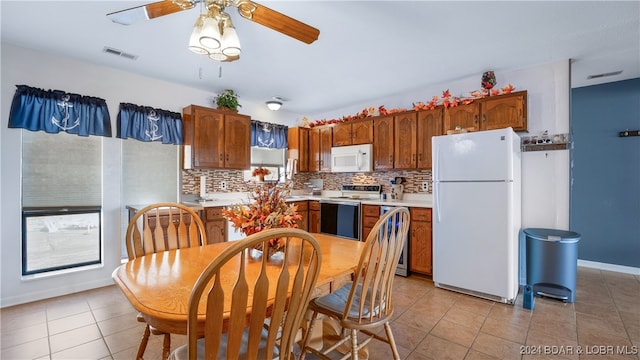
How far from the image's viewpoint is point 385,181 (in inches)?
178

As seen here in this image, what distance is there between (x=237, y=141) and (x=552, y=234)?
399cm

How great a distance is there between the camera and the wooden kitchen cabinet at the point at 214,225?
3578 millimetres

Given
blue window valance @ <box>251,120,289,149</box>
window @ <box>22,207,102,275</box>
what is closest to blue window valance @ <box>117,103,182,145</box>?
window @ <box>22,207,102,275</box>

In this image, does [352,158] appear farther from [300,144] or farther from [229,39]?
[229,39]

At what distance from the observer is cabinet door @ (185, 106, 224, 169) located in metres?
3.75

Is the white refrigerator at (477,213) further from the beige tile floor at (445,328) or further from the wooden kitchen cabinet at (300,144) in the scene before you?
the wooden kitchen cabinet at (300,144)

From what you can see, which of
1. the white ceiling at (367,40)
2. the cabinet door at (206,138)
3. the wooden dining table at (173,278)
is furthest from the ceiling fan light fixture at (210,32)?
the cabinet door at (206,138)

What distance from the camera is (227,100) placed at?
13.5ft

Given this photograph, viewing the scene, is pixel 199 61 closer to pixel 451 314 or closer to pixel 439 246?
pixel 439 246

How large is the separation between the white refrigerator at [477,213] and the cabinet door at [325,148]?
80.2 inches

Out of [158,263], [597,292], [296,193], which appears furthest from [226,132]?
[597,292]

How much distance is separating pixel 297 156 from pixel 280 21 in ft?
10.9

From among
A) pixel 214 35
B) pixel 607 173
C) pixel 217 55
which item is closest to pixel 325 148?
pixel 217 55

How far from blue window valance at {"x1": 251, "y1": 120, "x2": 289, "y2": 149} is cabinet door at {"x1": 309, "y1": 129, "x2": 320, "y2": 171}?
46 cm
